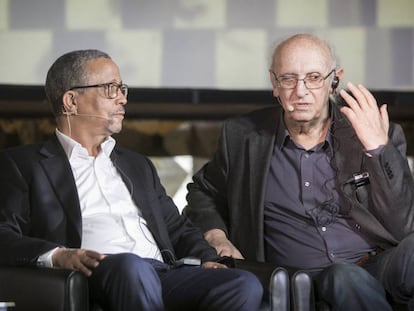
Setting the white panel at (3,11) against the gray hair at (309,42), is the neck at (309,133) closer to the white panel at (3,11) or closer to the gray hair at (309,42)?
the gray hair at (309,42)

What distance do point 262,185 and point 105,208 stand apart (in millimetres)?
529

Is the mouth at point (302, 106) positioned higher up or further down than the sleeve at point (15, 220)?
higher up

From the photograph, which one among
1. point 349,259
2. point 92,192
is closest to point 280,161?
point 349,259

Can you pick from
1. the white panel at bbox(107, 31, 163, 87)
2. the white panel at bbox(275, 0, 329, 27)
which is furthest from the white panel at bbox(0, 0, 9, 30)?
the white panel at bbox(275, 0, 329, 27)

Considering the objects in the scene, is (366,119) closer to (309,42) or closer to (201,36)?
(309,42)

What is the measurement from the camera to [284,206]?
10.9ft

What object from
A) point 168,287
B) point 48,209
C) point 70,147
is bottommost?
point 168,287

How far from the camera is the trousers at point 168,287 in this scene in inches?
106

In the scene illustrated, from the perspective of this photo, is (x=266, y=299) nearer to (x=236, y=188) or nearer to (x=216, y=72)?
(x=236, y=188)

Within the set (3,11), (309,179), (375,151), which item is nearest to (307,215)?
(309,179)

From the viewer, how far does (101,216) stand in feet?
10.3

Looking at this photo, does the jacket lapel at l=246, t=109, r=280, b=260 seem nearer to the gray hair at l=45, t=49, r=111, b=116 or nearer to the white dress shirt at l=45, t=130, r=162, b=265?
the white dress shirt at l=45, t=130, r=162, b=265

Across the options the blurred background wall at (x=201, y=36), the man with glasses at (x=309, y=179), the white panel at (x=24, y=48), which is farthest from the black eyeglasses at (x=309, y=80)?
the white panel at (x=24, y=48)

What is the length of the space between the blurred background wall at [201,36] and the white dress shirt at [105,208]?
2002 millimetres
